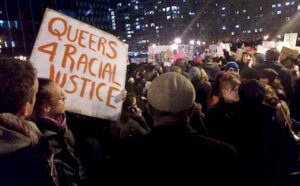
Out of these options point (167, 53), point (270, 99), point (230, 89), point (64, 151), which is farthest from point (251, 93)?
point (167, 53)

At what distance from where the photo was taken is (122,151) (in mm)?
2221

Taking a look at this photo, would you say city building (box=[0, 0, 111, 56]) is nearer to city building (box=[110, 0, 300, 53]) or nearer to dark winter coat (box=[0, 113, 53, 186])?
city building (box=[110, 0, 300, 53])

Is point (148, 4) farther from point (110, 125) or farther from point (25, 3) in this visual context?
point (110, 125)

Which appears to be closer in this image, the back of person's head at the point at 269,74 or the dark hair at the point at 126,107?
the dark hair at the point at 126,107

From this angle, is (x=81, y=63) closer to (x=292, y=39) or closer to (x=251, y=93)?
(x=251, y=93)

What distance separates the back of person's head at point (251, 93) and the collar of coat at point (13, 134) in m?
2.09

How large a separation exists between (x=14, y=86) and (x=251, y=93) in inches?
85.3

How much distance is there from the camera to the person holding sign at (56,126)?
2.90m

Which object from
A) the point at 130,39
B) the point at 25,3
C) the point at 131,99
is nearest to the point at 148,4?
the point at 130,39

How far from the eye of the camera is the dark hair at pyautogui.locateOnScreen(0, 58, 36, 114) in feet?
6.46

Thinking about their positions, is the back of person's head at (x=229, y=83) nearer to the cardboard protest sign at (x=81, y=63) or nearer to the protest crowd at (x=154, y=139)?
the protest crowd at (x=154, y=139)

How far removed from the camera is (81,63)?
3.82 m

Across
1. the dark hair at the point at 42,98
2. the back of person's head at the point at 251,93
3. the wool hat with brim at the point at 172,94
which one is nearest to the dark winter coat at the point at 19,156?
the wool hat with brim at the point at 172,94

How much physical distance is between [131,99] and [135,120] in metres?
0.24
